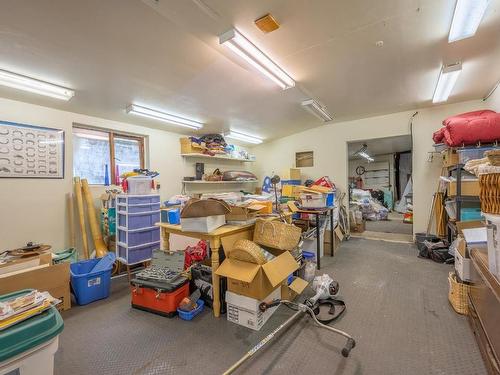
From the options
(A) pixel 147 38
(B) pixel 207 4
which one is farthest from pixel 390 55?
Result: (A) pixel 147 38

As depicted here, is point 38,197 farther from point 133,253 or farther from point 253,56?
point 253,56

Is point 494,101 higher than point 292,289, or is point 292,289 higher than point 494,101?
point 494,101

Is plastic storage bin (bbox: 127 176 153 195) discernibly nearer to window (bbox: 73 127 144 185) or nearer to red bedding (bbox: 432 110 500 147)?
window (bbox: 73 127 144 185)

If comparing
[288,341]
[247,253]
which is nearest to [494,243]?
[288,341]

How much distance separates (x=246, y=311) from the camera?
6.49 feet

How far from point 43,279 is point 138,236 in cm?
111

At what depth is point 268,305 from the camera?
1916 mm

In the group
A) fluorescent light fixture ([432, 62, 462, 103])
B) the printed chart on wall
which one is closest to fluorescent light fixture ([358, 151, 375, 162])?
fluorescent light fixture ([432, 62, 462, 103])

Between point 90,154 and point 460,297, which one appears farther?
point 90,154

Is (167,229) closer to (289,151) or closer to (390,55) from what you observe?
(390,55)

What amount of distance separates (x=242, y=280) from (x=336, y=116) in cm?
409

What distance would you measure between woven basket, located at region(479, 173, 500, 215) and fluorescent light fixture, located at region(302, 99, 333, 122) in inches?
110

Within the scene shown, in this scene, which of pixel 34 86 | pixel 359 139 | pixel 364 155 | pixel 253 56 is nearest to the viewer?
pixel 253 56

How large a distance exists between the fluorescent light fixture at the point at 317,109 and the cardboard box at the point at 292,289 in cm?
274
